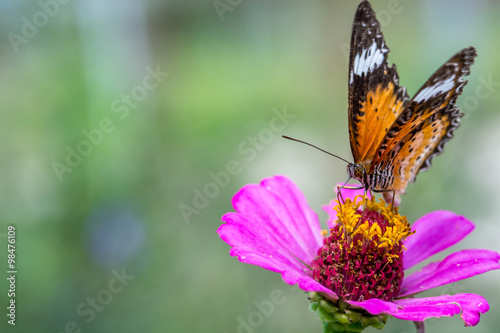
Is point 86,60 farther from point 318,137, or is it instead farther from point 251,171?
point 318,137

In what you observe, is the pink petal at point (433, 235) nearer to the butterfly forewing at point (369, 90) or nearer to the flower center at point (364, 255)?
the flower center at point (364, 255)

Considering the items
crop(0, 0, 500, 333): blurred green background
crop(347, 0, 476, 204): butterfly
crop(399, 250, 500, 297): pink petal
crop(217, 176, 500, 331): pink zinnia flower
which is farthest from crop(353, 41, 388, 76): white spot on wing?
crop(0, 0, 500, 333): blurred green background

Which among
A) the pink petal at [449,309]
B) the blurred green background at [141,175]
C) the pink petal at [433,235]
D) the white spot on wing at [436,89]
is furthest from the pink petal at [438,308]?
the blurred green background at [141,175]

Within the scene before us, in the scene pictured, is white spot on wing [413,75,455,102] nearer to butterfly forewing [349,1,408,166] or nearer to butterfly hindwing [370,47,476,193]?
butterfly hindwing [370,47,476,193]

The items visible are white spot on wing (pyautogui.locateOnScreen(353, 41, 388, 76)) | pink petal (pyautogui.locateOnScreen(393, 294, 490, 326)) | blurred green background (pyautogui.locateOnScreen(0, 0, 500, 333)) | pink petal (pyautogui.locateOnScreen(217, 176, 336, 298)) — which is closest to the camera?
pink petal (pyautogui.locateOnScreen(393, 294, 490, 326))

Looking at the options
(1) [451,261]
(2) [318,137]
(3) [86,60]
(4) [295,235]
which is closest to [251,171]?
(2) [318,137]

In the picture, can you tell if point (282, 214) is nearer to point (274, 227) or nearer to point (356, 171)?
point (274, 227)

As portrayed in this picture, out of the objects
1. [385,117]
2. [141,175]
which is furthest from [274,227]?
[141,175]
